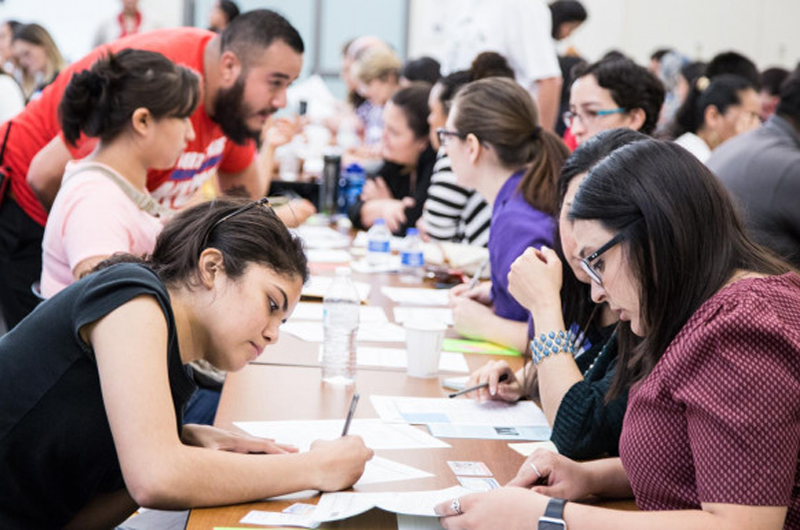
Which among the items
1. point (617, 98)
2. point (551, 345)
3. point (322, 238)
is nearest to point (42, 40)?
point (322, 238)

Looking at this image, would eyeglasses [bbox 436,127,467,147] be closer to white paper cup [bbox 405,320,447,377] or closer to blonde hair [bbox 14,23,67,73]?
white paper cup [bbox 405,320,447,377]

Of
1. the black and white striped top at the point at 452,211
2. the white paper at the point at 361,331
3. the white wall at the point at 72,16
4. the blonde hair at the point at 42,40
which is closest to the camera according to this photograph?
the white paper at the point at 361,331

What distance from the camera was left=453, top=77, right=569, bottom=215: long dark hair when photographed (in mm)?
2779

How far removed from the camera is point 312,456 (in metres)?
1.47

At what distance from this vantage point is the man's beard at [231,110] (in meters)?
3.24

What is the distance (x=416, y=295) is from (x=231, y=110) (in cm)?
89

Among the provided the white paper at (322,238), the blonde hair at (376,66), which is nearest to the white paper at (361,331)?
the white paper at (322,238)

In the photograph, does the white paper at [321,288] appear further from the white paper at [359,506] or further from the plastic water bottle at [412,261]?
the white paper at [359,506]

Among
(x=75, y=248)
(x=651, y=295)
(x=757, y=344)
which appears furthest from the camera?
(x=75, y=248)

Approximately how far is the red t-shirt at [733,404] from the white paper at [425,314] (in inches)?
56.2

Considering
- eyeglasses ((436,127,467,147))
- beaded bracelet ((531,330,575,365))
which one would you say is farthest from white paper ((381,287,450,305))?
beaded bracelet ((531,330,575,365))

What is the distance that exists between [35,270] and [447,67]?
9.00 feet

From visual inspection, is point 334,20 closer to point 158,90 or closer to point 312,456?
point 158,90

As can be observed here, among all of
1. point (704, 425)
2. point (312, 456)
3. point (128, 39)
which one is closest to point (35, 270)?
point (128, 39)
